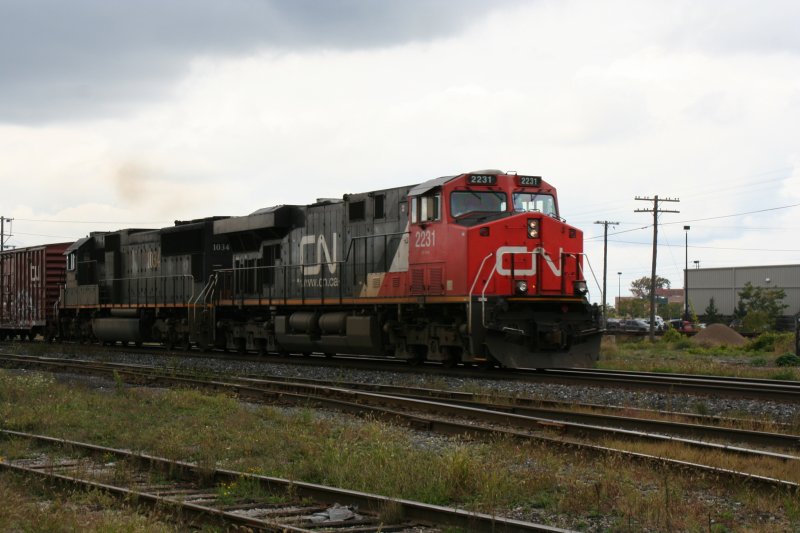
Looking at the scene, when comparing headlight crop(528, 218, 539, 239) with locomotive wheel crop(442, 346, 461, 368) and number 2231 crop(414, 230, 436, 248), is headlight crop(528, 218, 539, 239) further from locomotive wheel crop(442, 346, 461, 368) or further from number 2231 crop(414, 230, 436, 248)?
locomotive wheel crop(442, 346, 461, 368)

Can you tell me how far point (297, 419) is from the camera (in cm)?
1042

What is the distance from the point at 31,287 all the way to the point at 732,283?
6589cm

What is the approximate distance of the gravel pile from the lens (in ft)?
37.0

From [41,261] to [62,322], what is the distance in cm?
238

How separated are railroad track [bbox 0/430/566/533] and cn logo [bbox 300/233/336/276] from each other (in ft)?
36.5

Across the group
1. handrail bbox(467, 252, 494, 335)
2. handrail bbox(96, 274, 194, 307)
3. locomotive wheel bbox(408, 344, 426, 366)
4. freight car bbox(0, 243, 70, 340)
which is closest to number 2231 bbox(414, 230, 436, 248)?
handrail bbox(467, 252, 494, 335)

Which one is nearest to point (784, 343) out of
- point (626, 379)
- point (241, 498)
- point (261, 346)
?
point (626, 379)

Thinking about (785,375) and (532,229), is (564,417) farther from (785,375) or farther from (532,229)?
(785,375)

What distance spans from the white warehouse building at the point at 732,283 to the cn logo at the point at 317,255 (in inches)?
2476

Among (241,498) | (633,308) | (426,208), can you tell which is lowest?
(633,308)

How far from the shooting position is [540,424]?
31.8 feet

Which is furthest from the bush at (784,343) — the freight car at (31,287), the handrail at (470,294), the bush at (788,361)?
the freight car at (31,287)

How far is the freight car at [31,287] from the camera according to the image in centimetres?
3073

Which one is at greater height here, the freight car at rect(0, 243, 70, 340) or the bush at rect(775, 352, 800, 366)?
the freight car at rect(0, 243, 70, 340)
